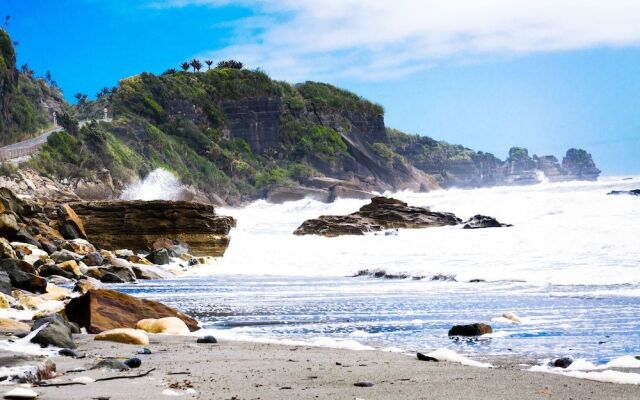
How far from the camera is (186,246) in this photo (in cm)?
2677

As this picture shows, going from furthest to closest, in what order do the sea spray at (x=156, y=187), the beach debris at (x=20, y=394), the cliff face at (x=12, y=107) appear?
1. the sea spray at (x=156, y=187)
2. the cliff face at (x=12, y=107)
3. the beach debris at (x=20, y=394)

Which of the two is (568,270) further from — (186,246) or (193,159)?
(193,159)

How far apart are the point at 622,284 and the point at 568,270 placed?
2.21 meters

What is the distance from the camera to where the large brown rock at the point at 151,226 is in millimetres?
27422

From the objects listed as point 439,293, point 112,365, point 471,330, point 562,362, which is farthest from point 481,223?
point 112,365

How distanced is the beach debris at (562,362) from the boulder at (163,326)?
4.41 metres

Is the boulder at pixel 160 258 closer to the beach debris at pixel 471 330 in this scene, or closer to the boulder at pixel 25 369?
the beach debris at pixel 471 330

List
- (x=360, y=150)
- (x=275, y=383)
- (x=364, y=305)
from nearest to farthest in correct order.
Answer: (x=275, y=383) < (x=364, y=305) < (x=360, y=150)

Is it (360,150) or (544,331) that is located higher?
(360,150)

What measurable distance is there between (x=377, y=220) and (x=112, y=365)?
34816 millimetres

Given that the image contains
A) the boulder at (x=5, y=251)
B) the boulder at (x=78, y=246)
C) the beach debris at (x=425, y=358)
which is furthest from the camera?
the boulder at (x=78, y=246)

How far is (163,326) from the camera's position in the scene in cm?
976

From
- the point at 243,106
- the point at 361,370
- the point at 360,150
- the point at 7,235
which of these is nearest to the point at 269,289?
the point at 7,235

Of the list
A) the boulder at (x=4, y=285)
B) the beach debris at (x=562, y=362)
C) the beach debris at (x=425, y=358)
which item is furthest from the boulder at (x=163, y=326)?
the beach debris at (x=562, y=362)
